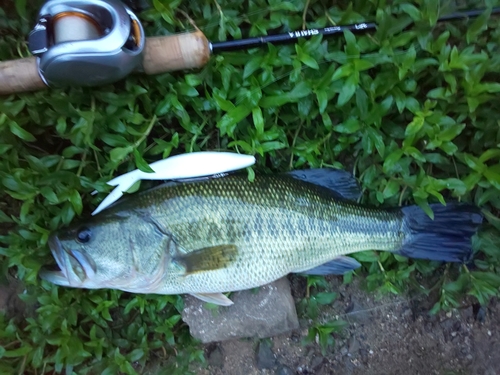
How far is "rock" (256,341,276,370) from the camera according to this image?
2.25 metres

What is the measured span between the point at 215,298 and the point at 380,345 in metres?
0.95

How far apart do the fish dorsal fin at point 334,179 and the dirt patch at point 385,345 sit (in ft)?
1.79

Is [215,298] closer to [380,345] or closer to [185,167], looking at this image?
[185,167]

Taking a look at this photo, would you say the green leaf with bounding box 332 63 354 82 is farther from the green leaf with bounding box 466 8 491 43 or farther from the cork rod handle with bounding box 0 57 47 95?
the cork rod handle with bounding box 0 57 47 95

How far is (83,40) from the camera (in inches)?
60.4

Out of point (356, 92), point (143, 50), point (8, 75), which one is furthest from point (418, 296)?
point (8, 75)

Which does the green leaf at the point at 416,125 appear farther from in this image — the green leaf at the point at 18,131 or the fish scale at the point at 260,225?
the green leaf at the point at 18,131

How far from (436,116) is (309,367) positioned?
1406 millimetres

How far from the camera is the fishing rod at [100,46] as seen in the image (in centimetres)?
156

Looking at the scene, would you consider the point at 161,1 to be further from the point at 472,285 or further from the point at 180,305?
the point at 472,285

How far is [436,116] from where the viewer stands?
1846 millimetres

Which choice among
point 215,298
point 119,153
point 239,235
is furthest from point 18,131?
point 215,298

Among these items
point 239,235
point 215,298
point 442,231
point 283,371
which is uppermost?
point 239,235

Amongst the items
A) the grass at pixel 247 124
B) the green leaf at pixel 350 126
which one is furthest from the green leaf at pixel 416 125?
the green leaf at pixel 350 126
